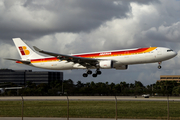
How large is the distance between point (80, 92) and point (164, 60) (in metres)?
46.8

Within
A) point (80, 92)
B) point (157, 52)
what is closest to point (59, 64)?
point (157, 52)

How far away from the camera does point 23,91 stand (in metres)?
90.5

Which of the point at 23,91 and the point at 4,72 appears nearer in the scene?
the point at 23,91

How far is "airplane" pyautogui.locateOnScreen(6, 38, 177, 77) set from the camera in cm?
4312

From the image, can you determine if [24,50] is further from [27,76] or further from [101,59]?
[27,76]

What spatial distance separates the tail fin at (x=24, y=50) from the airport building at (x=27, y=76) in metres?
131

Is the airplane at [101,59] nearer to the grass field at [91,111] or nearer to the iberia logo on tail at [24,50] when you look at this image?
the iberia logo on tail at [24,50]

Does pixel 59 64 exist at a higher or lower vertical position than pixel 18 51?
lower

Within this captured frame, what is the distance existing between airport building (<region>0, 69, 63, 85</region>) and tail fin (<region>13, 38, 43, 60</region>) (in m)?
131

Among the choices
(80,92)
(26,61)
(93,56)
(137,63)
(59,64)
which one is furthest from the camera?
(80,92)

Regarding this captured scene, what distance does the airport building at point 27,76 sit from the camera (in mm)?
191875

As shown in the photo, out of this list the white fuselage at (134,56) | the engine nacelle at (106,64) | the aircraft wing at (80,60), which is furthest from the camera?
the aircraft wing at (80,60)

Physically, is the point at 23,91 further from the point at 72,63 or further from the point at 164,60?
the point at 164,60

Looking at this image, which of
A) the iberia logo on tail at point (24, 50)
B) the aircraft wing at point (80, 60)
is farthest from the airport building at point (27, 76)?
the aircraft wing at point (80, 60)
